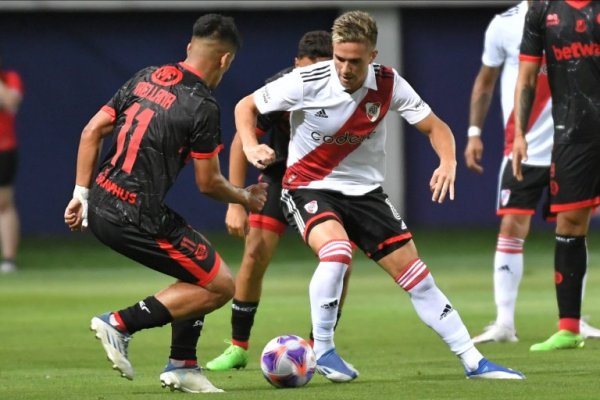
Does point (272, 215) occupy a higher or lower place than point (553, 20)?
lower

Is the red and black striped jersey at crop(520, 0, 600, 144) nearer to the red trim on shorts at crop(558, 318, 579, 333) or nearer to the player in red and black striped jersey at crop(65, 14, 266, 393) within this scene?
the red trim on shorts at crop(558, 318, 579, 333)

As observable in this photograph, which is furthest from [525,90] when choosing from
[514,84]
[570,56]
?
[514,84]

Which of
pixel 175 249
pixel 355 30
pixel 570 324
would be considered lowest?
pixel 570 324

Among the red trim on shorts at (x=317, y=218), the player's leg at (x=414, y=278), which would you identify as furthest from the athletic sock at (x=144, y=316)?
the player's leg at (x=414, y=278)

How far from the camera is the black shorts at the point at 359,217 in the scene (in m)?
8.48

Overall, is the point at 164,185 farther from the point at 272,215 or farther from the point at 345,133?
the point at 272,215

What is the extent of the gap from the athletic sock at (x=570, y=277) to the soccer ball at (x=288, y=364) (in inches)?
94.4

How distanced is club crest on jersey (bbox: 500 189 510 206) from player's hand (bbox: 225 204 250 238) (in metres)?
3.09

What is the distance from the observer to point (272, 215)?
966 cm

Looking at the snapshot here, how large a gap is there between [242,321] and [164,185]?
76.5 inches

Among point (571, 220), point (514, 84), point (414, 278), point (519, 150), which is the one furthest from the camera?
point (514, 84)

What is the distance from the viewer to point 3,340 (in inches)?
435

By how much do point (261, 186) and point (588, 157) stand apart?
8.54 ft

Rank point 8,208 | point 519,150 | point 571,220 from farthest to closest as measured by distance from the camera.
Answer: point 8,208
point 571,220
point 519,150
